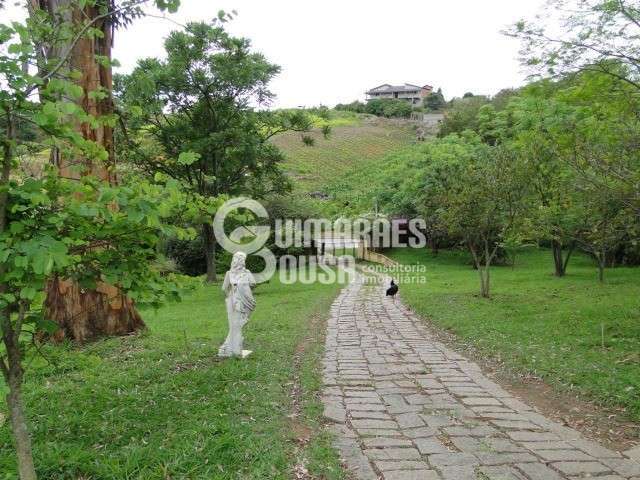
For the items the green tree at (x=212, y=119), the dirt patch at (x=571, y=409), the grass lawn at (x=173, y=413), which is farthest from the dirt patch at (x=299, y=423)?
the green tree at (x=212, y=119)

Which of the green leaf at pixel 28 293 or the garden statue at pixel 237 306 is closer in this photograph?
the green leaf at pixel 28 293

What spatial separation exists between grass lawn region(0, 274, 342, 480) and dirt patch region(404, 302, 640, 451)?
2.53 meters

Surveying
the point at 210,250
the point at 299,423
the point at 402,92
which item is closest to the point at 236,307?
the point at 299,423

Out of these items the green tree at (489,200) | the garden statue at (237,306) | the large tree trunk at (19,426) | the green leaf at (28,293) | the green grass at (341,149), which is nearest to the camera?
the green leaf at (28,293)

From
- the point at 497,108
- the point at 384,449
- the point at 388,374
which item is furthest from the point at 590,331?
the point at 497,108

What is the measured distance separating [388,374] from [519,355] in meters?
2.25

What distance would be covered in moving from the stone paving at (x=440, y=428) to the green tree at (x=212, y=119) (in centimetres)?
1259

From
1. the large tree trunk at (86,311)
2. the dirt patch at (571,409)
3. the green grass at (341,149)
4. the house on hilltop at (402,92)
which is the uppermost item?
the house on hilltop at (402,92)

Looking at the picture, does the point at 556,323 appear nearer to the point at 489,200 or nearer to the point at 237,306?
the point at 489,200

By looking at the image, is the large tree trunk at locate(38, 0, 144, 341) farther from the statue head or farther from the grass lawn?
the statue head

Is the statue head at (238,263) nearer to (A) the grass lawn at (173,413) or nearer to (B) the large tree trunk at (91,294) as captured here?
(A) the grass lawn at (173,413)

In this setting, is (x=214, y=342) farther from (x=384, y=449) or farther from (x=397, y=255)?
(x=397, y=255)

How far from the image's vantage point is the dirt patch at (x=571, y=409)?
16.0 ft

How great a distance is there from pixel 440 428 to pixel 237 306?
3.69 metres
